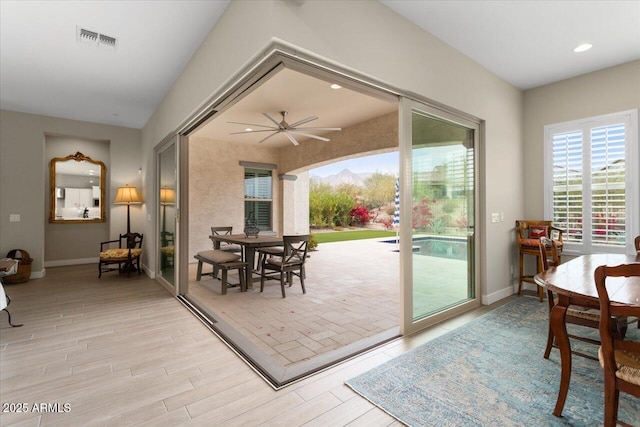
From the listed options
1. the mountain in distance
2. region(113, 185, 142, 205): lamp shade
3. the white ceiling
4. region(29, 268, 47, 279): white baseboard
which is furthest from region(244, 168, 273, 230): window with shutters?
the mountain in distance

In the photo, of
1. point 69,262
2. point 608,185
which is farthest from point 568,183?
point 69,262

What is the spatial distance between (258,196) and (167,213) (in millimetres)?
3858

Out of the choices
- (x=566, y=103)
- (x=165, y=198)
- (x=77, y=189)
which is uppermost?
(x=566, y=103)

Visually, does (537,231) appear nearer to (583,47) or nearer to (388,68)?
(583,47)

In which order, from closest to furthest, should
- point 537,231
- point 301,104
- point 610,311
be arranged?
point 610,311, point 537,231, point 301,104

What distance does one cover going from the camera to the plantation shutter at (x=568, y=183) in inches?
157

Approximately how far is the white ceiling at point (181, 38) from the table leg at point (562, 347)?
252 cm

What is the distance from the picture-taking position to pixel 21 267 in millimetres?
4992

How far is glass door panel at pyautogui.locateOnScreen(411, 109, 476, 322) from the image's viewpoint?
3.04 m

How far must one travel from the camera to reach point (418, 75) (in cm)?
290

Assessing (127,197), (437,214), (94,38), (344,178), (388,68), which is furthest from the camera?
(344,178)

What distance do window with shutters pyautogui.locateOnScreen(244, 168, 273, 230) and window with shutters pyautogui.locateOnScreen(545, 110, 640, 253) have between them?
6429mm

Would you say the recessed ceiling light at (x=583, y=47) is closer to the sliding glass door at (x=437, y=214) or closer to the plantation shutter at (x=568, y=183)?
the plantation shutter at (x=568, y=183)

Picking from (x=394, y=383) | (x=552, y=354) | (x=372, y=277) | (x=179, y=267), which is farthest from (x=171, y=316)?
(x=552, y=354)
